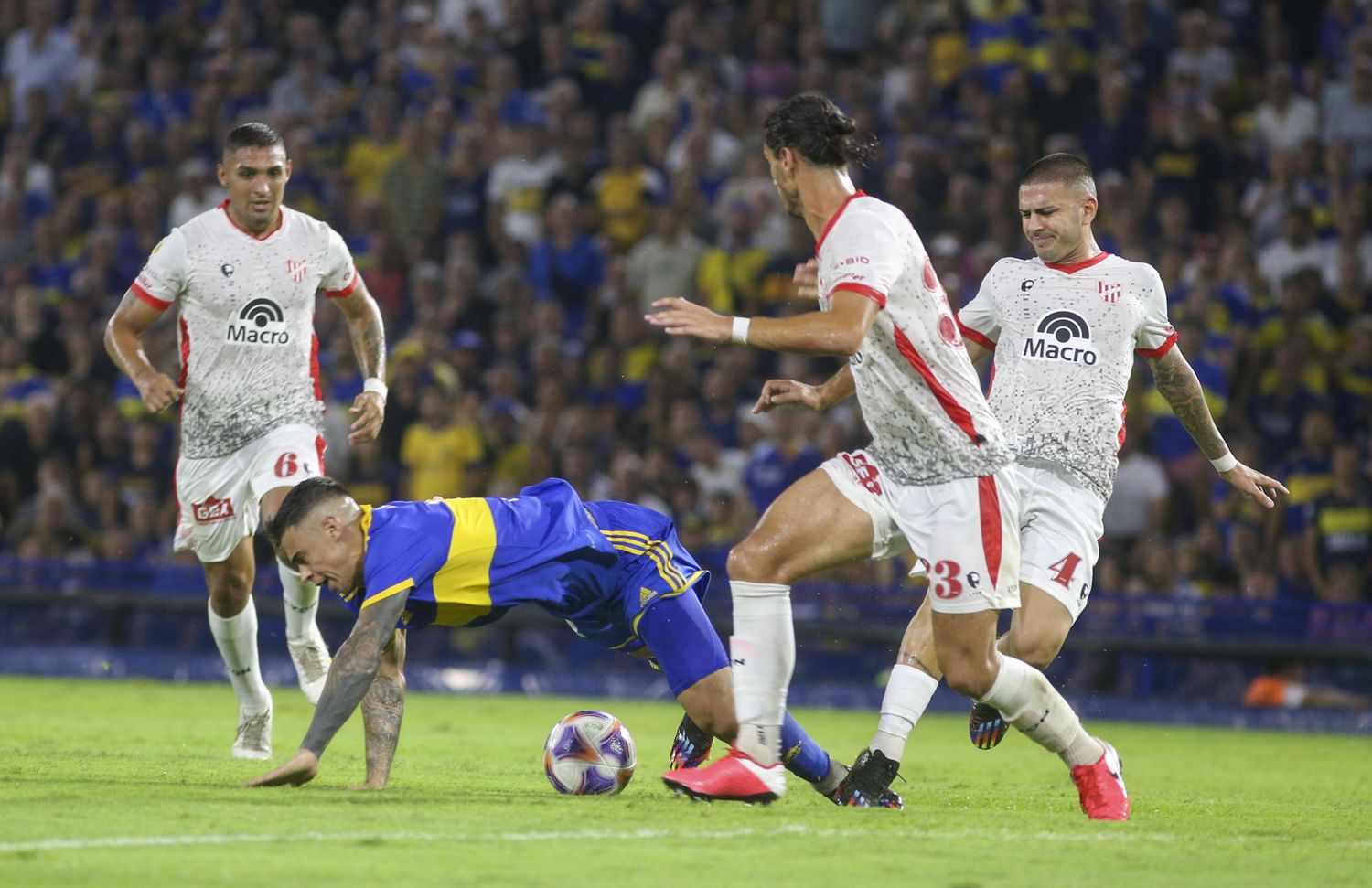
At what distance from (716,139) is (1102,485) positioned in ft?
32.8

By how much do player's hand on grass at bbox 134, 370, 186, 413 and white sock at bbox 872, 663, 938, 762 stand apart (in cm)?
334

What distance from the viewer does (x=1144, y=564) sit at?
14.2m

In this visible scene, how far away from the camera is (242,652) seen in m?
9.28

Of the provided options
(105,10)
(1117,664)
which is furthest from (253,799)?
(105,10)

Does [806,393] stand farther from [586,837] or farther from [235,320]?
[235,320]

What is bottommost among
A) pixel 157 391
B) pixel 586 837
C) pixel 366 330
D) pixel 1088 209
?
pixel 586 837

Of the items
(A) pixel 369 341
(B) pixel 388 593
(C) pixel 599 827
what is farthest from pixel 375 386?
(C) pixel 599 827

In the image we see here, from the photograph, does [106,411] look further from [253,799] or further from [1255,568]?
[253,799]

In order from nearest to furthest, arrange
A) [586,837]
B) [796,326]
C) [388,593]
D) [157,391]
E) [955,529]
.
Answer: [586,837] → [796,326] → [388,593] → [955,529] → [157,391]

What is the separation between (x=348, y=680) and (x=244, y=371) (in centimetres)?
315

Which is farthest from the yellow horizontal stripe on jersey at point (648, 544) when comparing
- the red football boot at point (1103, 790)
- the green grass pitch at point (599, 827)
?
the red football boot at point (1103, 790)

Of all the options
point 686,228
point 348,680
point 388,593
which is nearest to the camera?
point 348,680

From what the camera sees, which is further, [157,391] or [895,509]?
[157,391]

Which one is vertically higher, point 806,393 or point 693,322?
point 693,322
